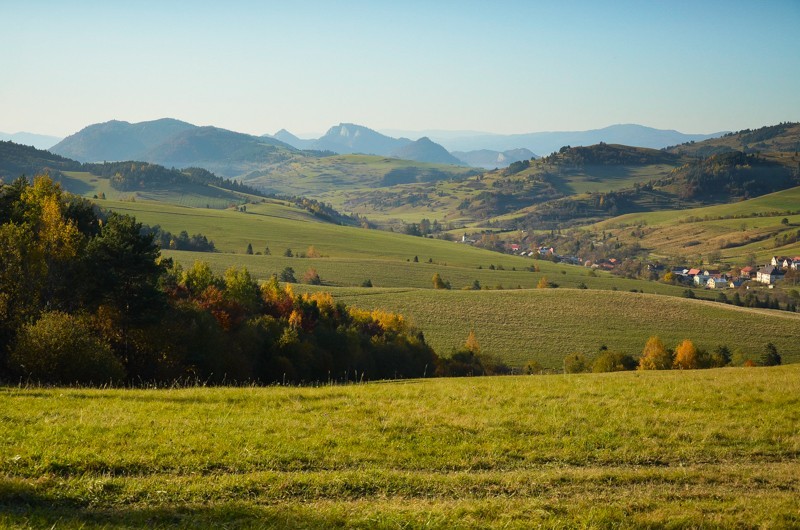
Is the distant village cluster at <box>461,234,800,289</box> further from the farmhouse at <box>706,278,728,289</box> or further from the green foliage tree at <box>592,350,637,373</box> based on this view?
the green foliage tree at <box>592,350,637,373</box>

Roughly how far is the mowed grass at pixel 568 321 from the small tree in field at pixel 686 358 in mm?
6060

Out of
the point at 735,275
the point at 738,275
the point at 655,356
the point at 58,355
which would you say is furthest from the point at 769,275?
the point at 58,355

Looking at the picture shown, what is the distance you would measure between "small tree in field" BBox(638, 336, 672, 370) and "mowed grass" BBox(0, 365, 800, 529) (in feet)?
174

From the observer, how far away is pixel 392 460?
1380 cm

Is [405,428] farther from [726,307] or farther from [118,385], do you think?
[726,307]

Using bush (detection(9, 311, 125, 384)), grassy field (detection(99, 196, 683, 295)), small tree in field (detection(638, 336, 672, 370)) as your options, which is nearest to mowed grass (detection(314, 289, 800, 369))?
small tree in field (detection(638, 336, 672, 370))

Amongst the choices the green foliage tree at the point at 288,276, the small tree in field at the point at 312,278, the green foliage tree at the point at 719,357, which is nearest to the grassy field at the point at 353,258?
the small tree in field at the point at 312,278

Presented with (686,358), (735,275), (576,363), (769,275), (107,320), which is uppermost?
(107,320)

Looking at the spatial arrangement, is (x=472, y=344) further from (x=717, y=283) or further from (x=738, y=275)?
(x=738, y=275)

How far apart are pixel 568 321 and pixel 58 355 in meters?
74.5

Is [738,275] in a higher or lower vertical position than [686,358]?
higher

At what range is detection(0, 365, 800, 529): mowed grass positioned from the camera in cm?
1062

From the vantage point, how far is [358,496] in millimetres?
11773

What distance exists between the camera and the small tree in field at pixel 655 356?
70.9 meters
